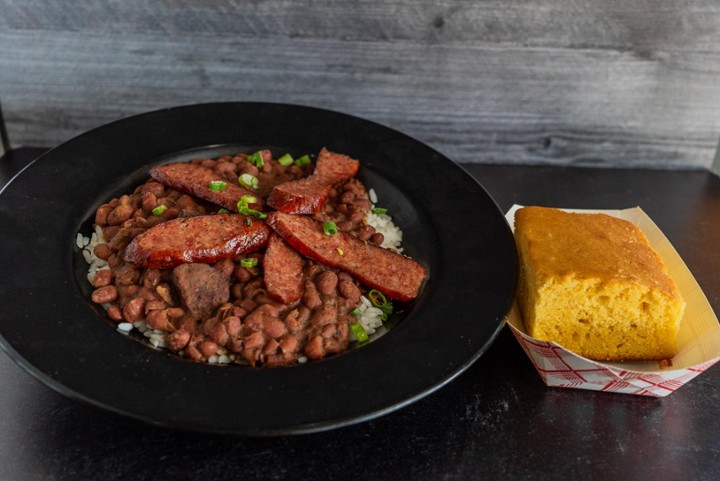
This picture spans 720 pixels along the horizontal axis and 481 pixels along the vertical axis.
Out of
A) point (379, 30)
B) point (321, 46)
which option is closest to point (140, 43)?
point (321, 46)

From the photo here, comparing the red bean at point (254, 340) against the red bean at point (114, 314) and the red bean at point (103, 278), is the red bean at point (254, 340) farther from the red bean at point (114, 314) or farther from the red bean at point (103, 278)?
the red bean at point (103, 278)

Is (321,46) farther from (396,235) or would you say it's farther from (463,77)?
(396,235)

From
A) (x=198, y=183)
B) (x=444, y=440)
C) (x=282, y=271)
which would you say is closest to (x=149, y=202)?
(x=198, y=183)

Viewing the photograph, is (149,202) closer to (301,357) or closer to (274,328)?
(274,328)

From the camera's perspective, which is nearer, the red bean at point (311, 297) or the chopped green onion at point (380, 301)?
the red bean at point (311, 297)

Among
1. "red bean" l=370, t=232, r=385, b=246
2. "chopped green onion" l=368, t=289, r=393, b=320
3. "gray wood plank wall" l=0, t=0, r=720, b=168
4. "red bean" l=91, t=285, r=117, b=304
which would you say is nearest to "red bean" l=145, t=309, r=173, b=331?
"red bean" l=91, t=285, r=117, b=304

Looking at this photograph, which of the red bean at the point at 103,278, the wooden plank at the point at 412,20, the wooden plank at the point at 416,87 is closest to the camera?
the red bean at the point at 103,278

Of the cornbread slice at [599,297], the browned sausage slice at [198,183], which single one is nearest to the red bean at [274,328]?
the browned sausage slice at [198,183]

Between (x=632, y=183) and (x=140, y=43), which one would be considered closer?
(x=140, y=43)
